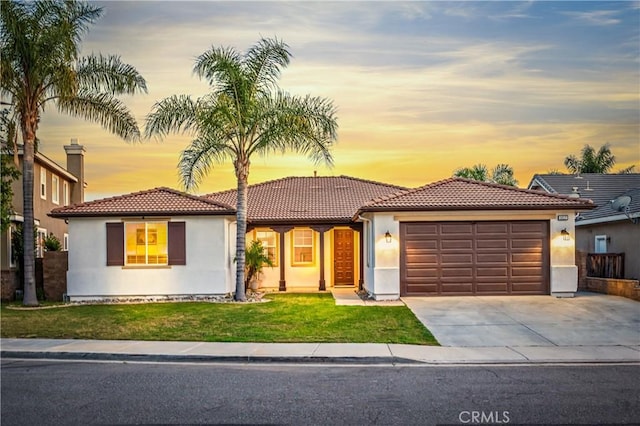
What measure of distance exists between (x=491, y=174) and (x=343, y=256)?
3346 centimetres

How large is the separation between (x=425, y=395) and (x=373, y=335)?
211 inches

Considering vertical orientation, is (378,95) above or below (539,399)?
above

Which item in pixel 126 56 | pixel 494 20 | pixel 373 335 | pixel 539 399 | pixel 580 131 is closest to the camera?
pixel 539 399

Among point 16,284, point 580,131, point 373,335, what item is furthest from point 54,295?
point 580,131

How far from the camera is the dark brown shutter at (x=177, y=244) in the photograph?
70.6 ft

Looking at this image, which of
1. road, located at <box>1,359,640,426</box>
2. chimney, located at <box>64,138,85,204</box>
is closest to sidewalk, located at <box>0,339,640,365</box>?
road, located at <box>1,359,640,426</box>

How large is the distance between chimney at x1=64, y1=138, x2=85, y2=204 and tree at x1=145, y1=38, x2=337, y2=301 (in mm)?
16400

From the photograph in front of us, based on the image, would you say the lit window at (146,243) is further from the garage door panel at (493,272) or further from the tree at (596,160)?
the tree at (596,160)

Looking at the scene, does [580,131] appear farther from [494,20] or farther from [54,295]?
[54,295]

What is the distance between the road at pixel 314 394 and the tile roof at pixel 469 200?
9.66m

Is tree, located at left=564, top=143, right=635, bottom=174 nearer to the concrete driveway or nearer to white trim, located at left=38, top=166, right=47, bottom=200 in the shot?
the concrete driveway

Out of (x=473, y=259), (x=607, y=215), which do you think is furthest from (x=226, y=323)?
(x=607, y=215)

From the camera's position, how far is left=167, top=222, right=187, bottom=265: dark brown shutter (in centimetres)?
2153

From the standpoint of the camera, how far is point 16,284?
75.9 ft
